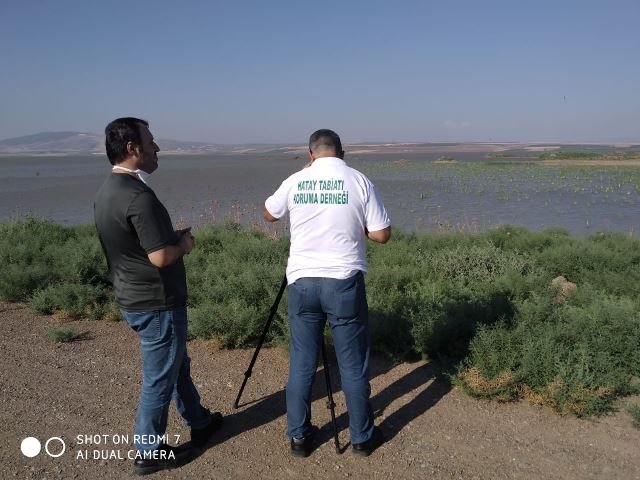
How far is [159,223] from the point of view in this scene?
9.80 ft

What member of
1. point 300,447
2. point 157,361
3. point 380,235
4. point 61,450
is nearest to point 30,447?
point 61,450

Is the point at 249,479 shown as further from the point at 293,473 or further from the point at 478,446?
the point at 478,446

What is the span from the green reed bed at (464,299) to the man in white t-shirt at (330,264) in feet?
4.64

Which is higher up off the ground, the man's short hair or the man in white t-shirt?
the man's short hair

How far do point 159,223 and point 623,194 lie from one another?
868 inches

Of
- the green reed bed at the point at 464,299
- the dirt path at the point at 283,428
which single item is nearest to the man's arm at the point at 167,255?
the dirt path at the point at 283,428

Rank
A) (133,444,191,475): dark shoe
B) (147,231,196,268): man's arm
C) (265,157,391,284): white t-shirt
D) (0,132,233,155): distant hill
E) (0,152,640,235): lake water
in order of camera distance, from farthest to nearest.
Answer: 1. (0,132,233,155): distant hill
2. (0,152,640,235): lake water
3. (133,444,191,475): dark shoe
4. (265,157,391,284): white t-shirt
5. (147,231,196,268): man's arm

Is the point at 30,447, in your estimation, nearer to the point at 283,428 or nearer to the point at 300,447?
the point at 283,428

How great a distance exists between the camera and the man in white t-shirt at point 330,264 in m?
3.21

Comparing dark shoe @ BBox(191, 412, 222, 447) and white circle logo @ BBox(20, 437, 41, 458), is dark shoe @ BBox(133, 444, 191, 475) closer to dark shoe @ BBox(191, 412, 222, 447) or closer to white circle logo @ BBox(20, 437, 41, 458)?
dark shoe @ BBox(191, 412, 222, 447)

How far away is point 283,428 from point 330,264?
1.51 meters

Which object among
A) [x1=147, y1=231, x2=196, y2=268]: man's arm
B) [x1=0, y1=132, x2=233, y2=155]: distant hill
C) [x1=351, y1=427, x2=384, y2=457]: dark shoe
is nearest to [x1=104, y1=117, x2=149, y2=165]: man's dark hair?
[x1=147, y1=231, x2=196, y2=268]: man's arm

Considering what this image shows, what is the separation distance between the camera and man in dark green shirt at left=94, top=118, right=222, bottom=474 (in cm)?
297

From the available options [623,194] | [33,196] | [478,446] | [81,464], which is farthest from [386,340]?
[33,196]
